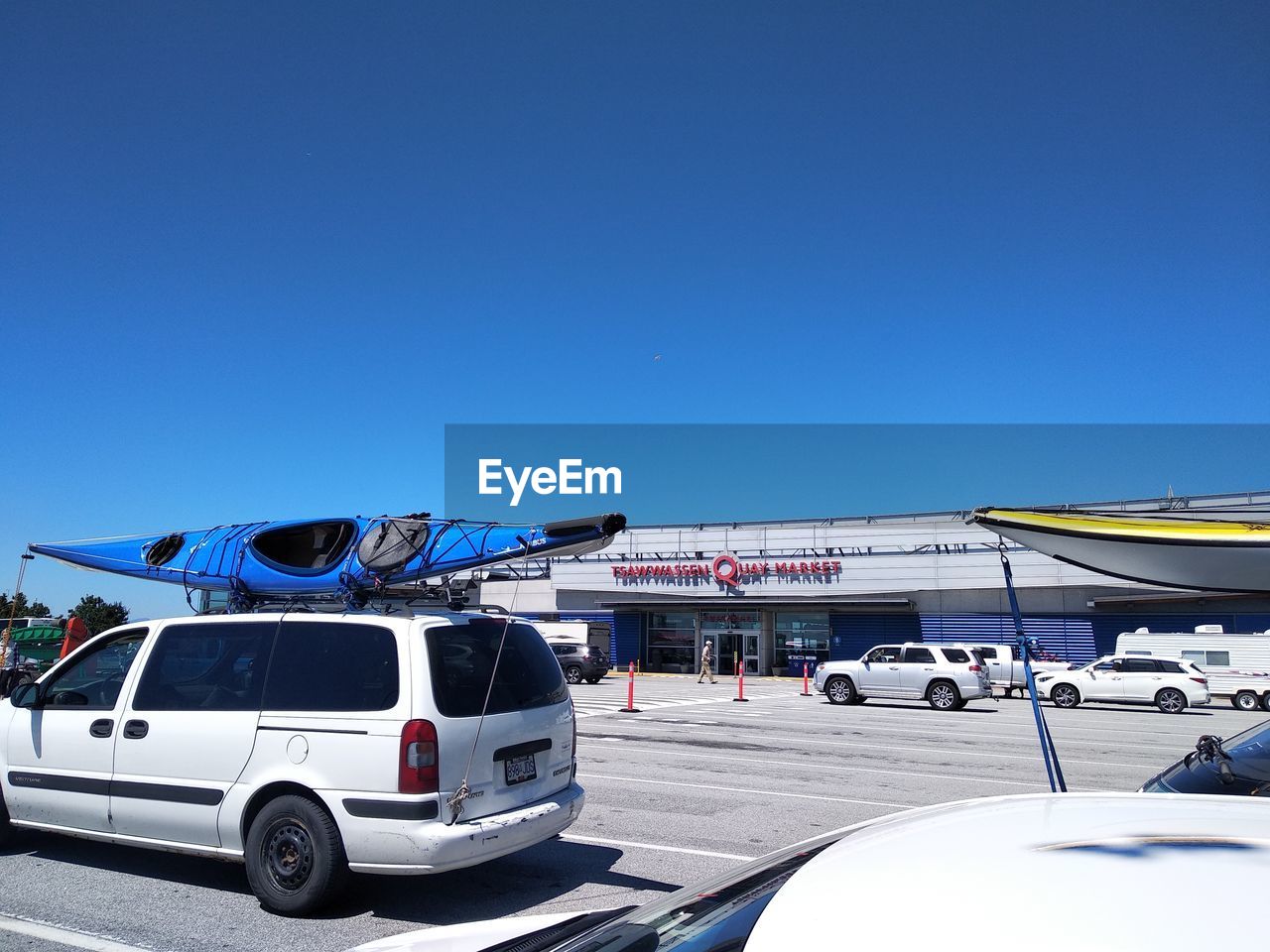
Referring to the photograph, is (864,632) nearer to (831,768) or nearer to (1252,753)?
(831,768)

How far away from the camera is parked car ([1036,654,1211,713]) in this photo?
24.1 metres

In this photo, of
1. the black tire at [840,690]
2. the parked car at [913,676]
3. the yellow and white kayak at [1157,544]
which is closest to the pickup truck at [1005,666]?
the parked car at [913,676]

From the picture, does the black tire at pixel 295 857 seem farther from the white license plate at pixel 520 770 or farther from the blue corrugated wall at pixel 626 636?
the blue corrugated wall at pixel 626 636

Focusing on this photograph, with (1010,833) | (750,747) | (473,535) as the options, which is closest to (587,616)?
(750,747)

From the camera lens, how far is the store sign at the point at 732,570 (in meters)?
40.6

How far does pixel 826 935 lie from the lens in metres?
1.53

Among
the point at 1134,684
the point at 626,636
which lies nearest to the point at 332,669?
the point at 1134,684

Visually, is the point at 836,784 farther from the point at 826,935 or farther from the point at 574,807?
the point at 826,935

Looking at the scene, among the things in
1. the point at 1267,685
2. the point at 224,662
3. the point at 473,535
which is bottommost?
the point at 1267,685

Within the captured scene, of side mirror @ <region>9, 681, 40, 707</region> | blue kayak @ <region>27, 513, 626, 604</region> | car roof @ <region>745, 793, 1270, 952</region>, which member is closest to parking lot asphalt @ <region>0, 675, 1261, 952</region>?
side mirror @ <region>9, 681, 40, 707</region>

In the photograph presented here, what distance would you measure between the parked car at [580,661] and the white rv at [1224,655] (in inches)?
689

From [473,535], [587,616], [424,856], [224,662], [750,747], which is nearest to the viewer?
[424,856]

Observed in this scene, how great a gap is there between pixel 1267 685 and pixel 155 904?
29.7m

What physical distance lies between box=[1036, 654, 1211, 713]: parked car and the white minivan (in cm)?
2186
